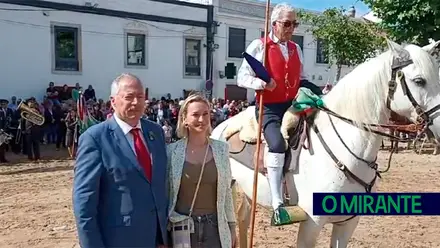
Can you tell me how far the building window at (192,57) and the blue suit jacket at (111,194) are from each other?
2290 cm

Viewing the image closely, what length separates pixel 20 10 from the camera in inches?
783

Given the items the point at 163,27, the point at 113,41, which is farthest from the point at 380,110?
the point at 163,27

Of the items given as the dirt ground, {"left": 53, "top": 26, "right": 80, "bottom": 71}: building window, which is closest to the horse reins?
the dirt ground

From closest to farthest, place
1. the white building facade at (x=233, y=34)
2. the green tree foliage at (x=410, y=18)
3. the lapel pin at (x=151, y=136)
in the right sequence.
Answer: the lapel pin at (x=151, y=136) → the green tree foliage at (x=410, y=18) → the white building facade at (x=233, y=34)

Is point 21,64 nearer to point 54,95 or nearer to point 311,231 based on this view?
point 54,95

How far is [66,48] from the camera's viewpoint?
2177 cm

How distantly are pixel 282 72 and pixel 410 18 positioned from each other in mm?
9574

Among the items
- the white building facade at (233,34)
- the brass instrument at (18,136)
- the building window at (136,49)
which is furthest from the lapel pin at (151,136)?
the white building facade at (233,34)

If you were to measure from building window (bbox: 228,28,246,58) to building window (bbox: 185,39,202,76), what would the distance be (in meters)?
2.00

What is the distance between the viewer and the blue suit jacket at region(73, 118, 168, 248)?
2.74 meters

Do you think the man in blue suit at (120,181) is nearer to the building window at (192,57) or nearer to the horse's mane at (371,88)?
the horse's mane at (371,88)

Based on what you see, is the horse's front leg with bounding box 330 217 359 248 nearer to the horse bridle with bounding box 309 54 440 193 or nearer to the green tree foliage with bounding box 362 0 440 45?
the horse bridle with bounding box 309 54 440 193

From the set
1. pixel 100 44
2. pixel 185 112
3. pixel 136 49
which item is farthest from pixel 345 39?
pixel 185 112

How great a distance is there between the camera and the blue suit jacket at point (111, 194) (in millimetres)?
2742
